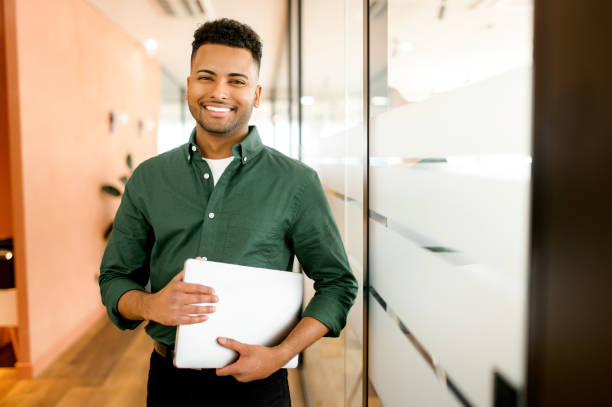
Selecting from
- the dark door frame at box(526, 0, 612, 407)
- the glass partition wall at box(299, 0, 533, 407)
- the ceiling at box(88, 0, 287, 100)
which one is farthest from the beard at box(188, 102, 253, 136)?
the ceiling at box(88, 0, 287, 100)

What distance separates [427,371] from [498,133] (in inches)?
20.5

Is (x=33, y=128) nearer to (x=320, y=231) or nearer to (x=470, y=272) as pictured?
(x=320, y=231)

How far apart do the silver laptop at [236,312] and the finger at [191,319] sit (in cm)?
1

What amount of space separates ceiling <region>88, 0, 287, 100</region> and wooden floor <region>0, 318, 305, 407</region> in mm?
3246

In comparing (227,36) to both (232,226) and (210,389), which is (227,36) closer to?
(232,226)

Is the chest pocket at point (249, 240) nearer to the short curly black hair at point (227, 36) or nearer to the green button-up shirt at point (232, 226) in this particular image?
the green button-up shirt at point (232, 226)

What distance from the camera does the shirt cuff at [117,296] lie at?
120 cm

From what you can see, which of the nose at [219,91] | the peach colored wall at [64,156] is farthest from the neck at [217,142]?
the peach colored wall at [64,156]

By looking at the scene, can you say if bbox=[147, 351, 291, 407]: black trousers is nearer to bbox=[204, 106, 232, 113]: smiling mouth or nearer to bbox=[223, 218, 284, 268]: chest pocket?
bbox=[223, 218, 284, 268]: chest pocket

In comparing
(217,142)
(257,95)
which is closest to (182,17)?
(257,95)

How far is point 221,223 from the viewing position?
120 cm

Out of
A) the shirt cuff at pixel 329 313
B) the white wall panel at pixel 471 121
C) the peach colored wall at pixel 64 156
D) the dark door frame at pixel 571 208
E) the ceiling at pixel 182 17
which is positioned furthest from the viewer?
the ceiling at pixel 182 17

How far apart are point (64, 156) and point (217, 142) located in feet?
10.5

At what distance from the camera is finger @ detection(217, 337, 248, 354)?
39.5 inches
